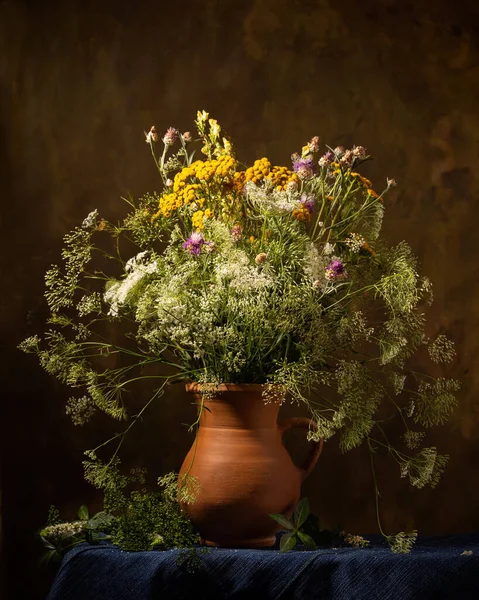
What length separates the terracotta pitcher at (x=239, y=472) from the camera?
1549 mm

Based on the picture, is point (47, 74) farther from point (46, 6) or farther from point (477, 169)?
point (477, 169)

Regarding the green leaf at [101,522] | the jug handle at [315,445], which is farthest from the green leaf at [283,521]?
the green leaf at [101,522]

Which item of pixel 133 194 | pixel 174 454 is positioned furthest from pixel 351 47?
pixel 174 454

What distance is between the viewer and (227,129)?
221 centimetres

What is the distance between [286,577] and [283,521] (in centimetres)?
13

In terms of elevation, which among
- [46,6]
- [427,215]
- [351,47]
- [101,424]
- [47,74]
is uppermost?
[46,6]

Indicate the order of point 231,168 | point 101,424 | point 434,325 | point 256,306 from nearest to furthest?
point 256,306, point 231,168, point 101,424, point 434,325

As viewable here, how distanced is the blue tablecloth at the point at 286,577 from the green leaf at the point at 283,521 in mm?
79

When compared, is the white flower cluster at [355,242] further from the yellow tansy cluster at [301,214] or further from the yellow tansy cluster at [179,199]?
the yellow tansy cluster at [179,199]

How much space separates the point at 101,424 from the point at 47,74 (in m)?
0.93

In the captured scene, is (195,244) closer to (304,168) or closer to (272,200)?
(272,200)

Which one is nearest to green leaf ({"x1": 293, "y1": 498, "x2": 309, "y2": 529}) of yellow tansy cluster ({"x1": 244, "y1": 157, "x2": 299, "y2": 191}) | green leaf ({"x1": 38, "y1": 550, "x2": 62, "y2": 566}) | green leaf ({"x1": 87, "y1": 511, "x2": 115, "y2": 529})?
green leaf ({"x1": 87, "y1": 511, "x2": 115, "y2": 529})

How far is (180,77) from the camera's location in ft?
7.22

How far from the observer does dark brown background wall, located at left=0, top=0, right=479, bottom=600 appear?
6.87 ft
